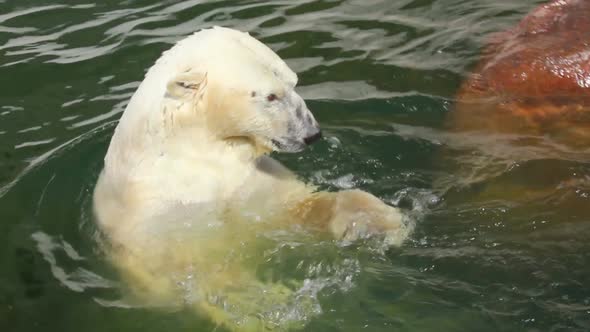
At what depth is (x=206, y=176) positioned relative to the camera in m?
4.65

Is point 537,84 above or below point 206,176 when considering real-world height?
below

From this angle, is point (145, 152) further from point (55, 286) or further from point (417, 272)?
point (417, 272)

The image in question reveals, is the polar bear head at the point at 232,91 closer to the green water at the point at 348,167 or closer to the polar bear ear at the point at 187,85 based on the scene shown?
the polar bear ear at the point at 187,85

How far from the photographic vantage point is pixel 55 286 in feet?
16.2

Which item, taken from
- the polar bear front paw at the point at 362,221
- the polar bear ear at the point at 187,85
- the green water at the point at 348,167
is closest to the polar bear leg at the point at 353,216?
the polar bear front paw at the point at 362,221

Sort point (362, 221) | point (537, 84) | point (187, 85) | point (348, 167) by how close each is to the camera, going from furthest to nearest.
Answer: point (537, 84), point (348, 167), point (362, 221), point (187, 85)

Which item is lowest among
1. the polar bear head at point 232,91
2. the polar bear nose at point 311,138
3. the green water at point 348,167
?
the green water at point 348,167

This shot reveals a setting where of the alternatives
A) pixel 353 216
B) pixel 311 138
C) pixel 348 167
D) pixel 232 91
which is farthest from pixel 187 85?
pixel 348 167

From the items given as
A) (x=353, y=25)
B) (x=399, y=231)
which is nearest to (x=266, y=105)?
(x=399, y=231)

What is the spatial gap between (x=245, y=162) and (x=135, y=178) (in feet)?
2.05

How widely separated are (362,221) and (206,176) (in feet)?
3.03

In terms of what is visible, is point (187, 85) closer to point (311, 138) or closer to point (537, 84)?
point (311, 138)

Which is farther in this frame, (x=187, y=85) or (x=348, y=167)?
(x=348, y=167)

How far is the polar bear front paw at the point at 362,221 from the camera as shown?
4.80 meters
